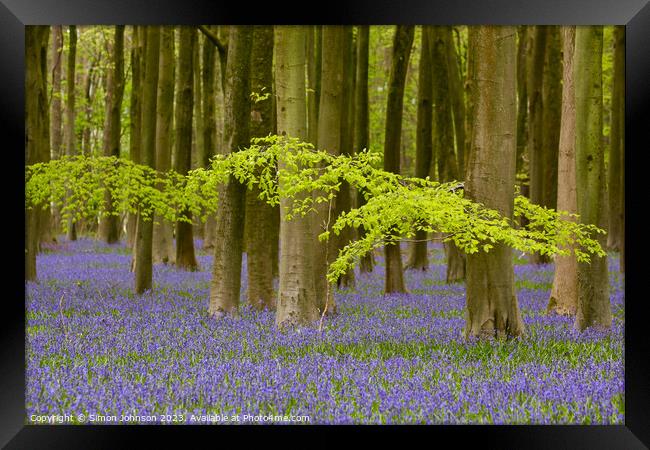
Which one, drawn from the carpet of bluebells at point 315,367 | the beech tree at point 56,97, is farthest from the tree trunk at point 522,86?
the beech tree at point 56,97

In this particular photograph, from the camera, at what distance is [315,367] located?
25.3ft

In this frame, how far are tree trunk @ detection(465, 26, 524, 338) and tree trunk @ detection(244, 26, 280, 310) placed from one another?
12.2ft

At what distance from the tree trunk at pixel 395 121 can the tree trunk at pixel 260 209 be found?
3655 millimetres

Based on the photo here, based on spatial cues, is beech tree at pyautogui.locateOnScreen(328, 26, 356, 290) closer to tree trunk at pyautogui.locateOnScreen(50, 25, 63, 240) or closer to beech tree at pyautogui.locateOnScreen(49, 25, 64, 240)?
beech tree at pyautogui.locateOnScreen(49, 25, 64, 240)

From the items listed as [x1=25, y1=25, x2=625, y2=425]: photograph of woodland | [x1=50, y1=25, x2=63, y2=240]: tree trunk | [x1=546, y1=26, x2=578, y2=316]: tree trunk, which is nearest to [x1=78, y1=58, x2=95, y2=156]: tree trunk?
[x1=50, y1=25, x2=63, y2=240]: tree trunk

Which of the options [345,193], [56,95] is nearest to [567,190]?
[345,193]

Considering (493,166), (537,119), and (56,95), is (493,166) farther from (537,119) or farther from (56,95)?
(56,95)

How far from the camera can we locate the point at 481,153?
8.81 metres

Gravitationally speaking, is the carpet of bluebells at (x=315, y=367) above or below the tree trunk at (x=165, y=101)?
below

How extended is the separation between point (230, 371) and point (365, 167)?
8.93 feet

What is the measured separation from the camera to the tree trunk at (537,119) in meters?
17.8

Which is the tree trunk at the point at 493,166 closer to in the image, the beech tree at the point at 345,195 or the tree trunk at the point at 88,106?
the beech tree at the point at 345,195

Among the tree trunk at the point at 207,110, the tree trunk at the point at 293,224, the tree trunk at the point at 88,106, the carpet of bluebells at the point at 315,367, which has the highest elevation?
the tree trunk at the point at 88,106
